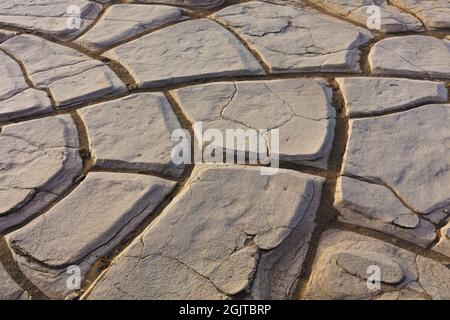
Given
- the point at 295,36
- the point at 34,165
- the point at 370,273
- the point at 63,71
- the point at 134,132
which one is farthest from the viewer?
the point at 295,36

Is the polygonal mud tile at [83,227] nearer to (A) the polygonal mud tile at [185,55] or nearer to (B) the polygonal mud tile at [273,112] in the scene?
(B) the polygonal mud tile at [273,112]

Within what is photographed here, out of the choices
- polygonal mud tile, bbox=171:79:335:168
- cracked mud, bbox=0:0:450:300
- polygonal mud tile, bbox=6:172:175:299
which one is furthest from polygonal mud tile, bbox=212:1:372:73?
polygonal mud tile, bbox=6:172:175:299

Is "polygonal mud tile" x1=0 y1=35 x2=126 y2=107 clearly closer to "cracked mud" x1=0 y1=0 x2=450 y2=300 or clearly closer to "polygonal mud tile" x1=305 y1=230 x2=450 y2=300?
"cracked mud" x1=0 y1=0 x2=450 y2=300

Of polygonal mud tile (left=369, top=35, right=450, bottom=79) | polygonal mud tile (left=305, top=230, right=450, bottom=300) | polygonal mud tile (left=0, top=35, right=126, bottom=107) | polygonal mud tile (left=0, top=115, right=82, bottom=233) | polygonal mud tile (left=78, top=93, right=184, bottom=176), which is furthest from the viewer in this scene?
polygonal mud tile (left=369, top=35, right=450, bottom=79)

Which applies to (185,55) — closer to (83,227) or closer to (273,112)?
(273,112)

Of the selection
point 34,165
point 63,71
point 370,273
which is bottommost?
point 370,273

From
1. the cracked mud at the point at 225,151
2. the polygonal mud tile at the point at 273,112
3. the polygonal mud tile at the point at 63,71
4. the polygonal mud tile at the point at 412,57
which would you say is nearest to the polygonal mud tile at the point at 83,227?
the cracked mud at the point at 225,151

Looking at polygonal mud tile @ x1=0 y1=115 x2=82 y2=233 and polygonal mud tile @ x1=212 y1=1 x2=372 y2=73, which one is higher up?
polygonal mud tile @ x1=212 y1=1 x2=372 y2=73

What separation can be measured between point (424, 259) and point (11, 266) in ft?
4.27

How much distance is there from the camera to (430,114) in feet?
7.28

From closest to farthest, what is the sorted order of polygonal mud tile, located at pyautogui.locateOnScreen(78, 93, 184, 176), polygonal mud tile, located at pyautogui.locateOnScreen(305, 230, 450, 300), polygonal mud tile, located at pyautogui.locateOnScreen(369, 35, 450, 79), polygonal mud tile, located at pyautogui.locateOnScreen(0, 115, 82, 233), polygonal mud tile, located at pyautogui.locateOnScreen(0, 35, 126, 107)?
1. polygonal mud tile, located at pyautogui.locateOnScreen(305, 230, 450, 300)
2. polygonal mud tile, located at pyautogui.locateOnScreen(0, 115, 82, 233)
3. polygonal mud tile, located at pyautogui.locateOnScreen(78, 93, 184, 176)
4. polygonal mud tile, located at pyautogui.locateOnScreen(0, 35, 126, 107)
5. polygonal mud tile, located at pyautogui.locateOnScreen(369, 35, 450, 79)

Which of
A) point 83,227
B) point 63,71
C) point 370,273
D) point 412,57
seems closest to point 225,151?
point 83,227
